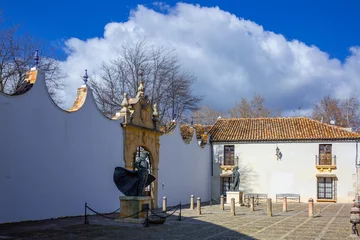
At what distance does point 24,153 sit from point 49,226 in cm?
243

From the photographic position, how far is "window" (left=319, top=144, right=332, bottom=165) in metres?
31.4

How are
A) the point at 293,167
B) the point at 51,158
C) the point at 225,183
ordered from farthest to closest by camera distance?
the point at 225,183
the point at 293,167
the point at 51,158

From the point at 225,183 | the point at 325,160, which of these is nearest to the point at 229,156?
the point at 225,183

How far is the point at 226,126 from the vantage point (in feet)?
115

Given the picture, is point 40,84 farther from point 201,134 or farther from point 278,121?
point 278,121

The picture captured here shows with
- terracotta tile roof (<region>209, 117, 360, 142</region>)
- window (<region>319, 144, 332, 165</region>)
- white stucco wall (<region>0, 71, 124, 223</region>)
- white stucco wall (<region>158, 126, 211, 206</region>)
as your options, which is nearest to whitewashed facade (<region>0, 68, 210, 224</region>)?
white stucco wall (<region>0, 71, 124, 223</region>)

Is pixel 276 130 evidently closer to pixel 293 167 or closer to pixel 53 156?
pixel 293 167

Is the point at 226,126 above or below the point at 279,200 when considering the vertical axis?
above

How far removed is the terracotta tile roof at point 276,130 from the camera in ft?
104

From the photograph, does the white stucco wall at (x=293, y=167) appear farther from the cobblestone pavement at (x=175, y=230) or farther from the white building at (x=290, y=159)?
the cobblestone pavement at (x=175, y=230)

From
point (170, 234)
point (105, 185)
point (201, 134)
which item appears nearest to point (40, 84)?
point (105, 185)

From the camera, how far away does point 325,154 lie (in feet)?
103

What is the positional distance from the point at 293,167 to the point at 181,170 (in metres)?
9.79

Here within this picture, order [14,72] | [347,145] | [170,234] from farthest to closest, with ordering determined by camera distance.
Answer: [347,145]
[14,72]
[170,234]
